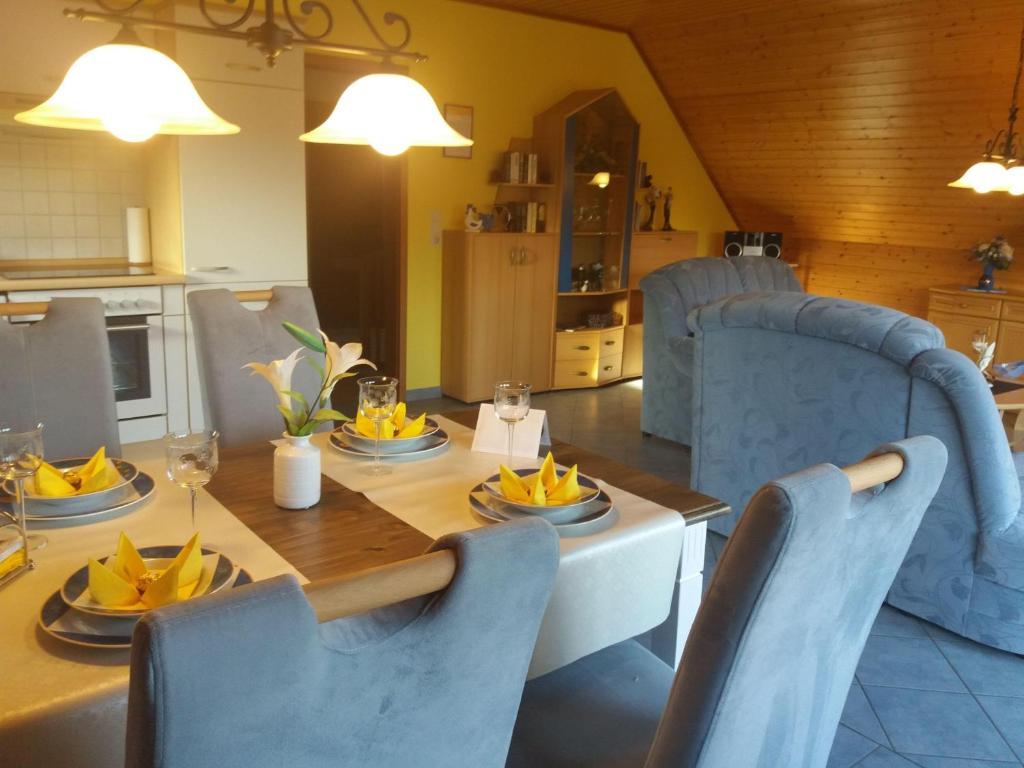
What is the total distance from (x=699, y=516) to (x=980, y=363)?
7.86ft

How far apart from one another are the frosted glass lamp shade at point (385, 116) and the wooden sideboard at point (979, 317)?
5.20 m

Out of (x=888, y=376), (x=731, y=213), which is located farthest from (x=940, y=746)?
(x=731, y=213)

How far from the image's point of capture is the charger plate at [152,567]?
44.6 inches

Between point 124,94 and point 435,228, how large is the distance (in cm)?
402

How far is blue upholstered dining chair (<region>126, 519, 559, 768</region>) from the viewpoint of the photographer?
672 mm

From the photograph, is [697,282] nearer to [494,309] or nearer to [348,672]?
[494,309]

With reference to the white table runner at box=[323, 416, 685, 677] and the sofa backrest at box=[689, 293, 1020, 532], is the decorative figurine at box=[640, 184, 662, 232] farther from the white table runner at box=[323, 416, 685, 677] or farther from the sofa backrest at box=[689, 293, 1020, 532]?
the white table runner at box=[323, 416, 685, 677]

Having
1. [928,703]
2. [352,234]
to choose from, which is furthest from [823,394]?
[352,234]

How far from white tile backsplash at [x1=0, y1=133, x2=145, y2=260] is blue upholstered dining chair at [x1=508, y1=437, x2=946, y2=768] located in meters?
3.64

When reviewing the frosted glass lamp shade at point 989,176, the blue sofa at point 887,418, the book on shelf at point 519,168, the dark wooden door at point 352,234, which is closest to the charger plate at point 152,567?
the blue sofa at point 887,418

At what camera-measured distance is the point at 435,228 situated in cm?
541

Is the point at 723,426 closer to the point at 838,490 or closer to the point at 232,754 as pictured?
the point at 838,490

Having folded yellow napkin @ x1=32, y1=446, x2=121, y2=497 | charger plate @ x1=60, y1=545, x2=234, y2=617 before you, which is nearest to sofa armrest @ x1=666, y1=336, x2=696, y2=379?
folded yellow napkin @ x1=32, y1=446, x2=121, y2=497

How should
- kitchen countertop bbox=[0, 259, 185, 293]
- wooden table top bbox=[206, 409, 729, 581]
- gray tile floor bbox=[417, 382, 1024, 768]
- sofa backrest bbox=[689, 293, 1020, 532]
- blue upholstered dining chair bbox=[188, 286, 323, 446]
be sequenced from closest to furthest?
wooden table top bbox=[206, 409, 729, 581] < gray tile floor bbox=[417, 382, 1024, 768] < blue upholstered dining chair bbox=[188, 286, 323, 446] < sofa backrest bbox=[689, 293, 1020, 532] < kitchen countertop bbox=[0, 259, 185, 293]
